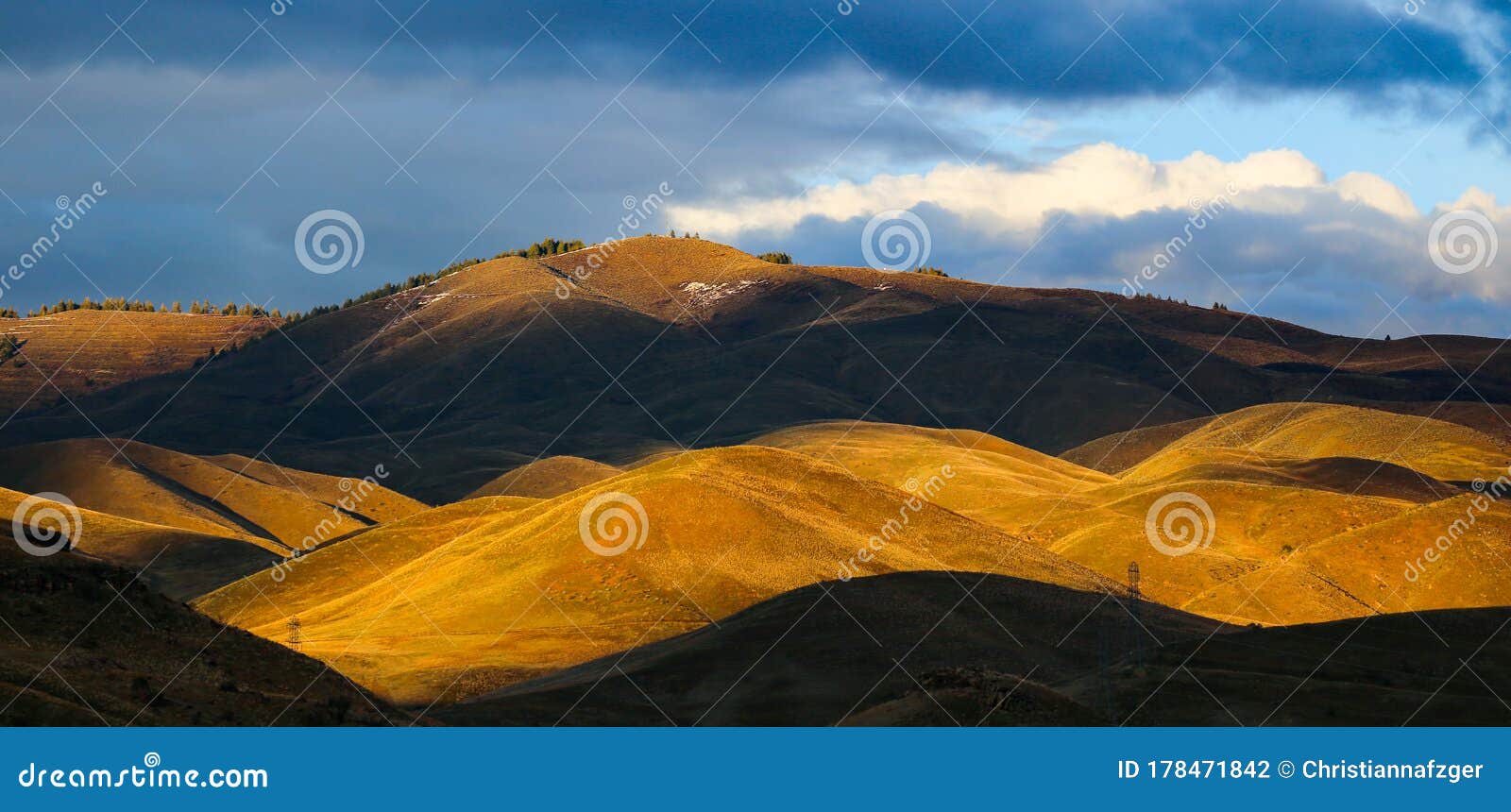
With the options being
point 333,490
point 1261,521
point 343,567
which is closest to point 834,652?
point 343,567

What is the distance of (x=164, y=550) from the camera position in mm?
122188

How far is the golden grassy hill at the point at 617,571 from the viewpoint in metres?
77.7

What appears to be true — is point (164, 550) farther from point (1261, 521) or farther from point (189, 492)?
point (1261, 521)

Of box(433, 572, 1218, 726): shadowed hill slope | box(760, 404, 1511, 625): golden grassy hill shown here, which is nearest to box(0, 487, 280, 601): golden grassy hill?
box(433, 572, 1218, 726): shadowed hill slope

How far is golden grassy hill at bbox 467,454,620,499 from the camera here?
7293 inches

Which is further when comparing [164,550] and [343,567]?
[164,550]

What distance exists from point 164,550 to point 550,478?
70.2 m

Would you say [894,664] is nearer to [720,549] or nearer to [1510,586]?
[720,549]

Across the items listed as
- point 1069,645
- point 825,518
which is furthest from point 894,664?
point 825,518

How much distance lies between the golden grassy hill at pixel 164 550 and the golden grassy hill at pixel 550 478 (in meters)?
58.0

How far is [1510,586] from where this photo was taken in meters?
102

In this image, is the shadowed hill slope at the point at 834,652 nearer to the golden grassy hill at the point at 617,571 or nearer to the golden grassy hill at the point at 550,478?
the golden grassy hill at the point at 617,571

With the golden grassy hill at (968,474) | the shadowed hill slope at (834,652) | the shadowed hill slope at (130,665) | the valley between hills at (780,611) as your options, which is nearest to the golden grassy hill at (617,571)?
the valley between hills at (780,611)
